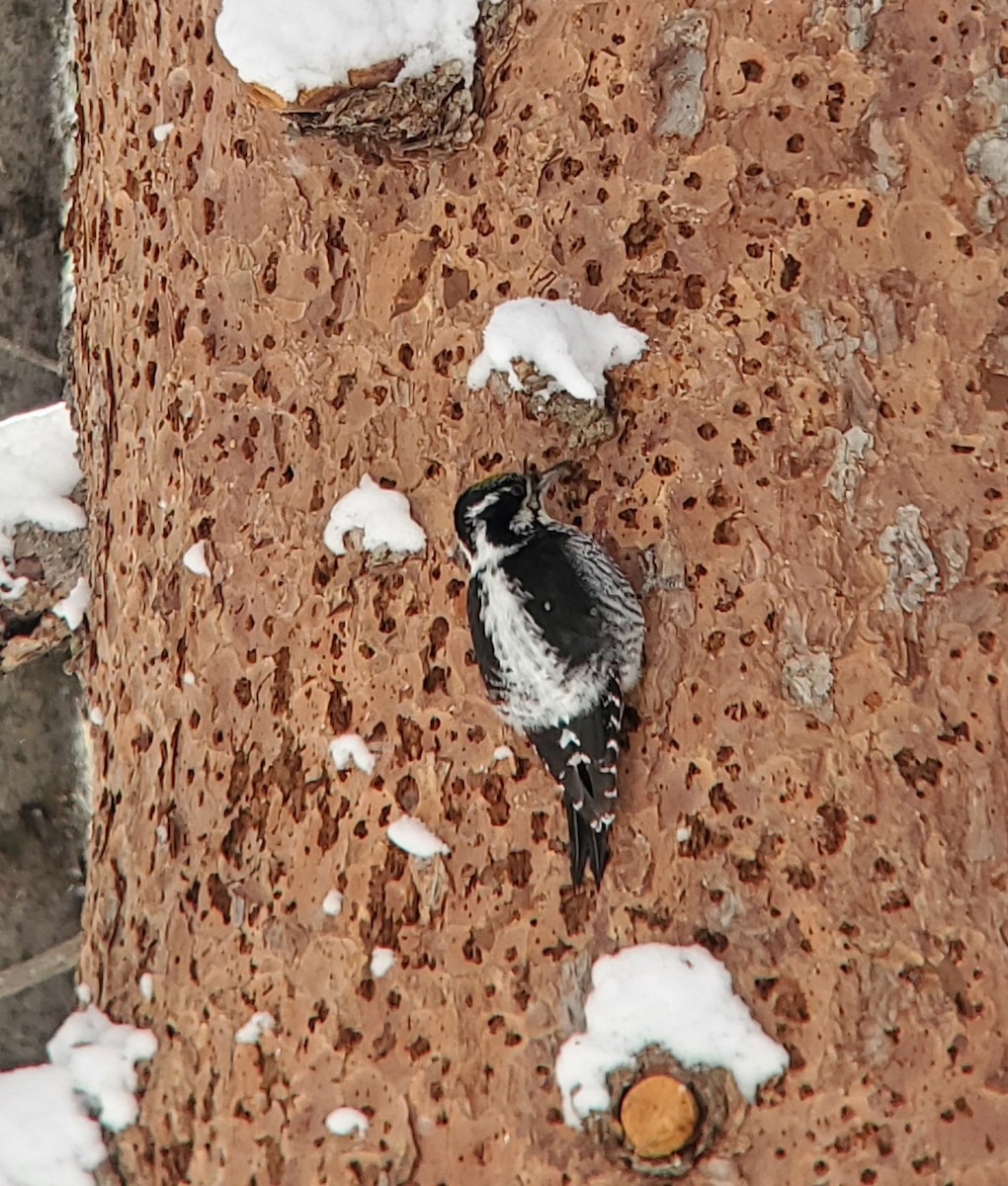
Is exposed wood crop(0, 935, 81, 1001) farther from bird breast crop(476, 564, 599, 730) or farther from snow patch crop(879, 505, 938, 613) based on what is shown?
snow patch crop(879, 505, 938, 613)

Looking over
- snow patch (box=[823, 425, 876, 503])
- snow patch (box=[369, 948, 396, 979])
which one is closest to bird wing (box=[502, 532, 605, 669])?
snow patch (box=[823, 425, 876, 503])

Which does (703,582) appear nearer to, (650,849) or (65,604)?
(650,849)

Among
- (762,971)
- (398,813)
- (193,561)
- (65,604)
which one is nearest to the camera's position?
(762,971)

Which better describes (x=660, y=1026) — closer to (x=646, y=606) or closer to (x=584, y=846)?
(x=584, y=846)

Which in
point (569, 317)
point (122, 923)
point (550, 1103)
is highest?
point (569, 317)

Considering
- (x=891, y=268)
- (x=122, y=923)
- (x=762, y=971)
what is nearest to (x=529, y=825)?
(x=762, y=971)

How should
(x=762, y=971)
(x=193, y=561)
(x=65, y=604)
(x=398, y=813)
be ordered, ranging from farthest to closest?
(x=65, y=604) < (x=193, y=561) < (x=398, y=813) < (x=762, y=971)
